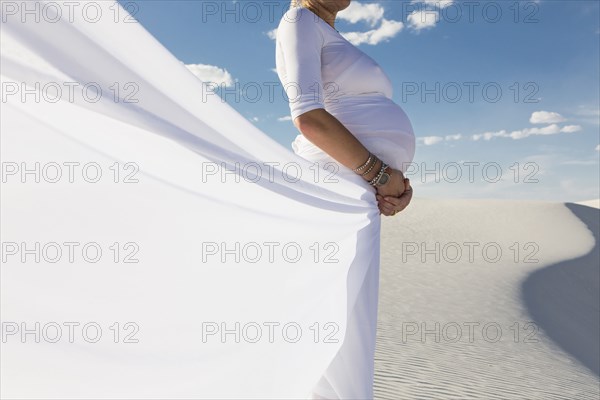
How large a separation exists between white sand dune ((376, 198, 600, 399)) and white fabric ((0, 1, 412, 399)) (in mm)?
3843

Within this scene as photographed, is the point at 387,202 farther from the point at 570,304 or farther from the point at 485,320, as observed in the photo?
the point at 570,304

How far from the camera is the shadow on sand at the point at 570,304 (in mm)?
9484

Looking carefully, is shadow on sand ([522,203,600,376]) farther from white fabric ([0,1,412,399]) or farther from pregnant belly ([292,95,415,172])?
white fabric ([0,1,412,399])

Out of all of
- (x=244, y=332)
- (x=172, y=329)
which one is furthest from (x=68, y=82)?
(x=244, y=332)

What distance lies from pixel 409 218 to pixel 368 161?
25562 mm

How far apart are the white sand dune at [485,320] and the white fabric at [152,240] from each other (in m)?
3.84

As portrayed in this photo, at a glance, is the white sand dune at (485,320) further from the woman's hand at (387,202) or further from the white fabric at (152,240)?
the white fabric at (152,240)

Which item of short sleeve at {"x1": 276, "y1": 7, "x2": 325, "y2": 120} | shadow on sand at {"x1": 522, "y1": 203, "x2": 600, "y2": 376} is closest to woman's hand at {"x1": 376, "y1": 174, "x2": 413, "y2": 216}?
short sleeve at {"x1": 276, "y1": 7, "x2": 325, "y2": 120}

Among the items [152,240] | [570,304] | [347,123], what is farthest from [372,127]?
[570,304]

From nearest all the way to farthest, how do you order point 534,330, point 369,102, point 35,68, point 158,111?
point 35,68 < point 158,111 < point 369,102 < point 534,330

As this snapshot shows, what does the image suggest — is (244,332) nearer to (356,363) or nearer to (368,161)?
(356,363)

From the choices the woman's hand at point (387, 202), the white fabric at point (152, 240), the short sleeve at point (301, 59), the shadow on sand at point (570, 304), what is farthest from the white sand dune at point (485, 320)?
the short sleeve at point (301, 59)

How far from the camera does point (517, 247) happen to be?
78.8 feet

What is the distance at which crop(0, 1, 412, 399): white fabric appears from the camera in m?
1.64
